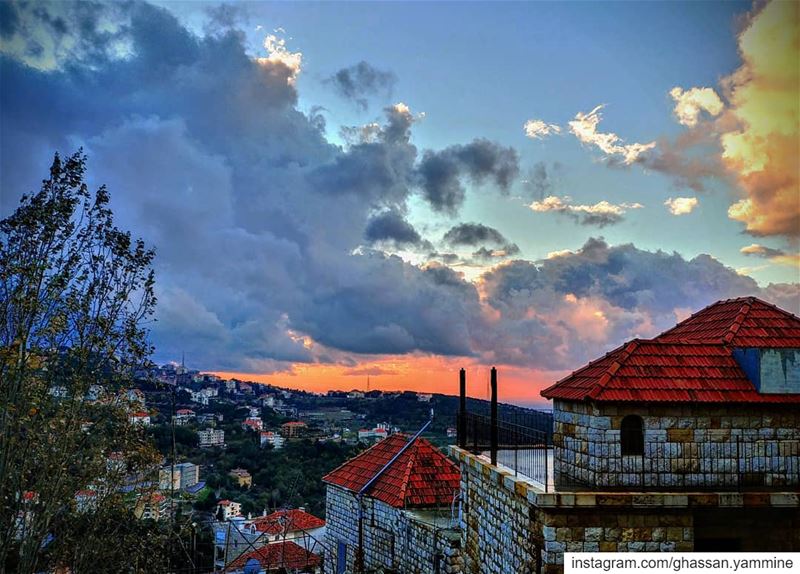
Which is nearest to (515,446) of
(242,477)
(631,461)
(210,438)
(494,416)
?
(494,416)

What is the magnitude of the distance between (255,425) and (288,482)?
19998 millimetres

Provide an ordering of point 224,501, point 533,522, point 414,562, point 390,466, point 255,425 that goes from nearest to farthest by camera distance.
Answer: point 533,522
point 414,562
point 390,466
point 224,501
point 255,425

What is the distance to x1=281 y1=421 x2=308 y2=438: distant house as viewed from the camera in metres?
55.4

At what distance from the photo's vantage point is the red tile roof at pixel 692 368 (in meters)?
9.62

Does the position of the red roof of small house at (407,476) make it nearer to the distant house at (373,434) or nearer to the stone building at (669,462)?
the stone building at (669,462)

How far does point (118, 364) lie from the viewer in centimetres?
1039

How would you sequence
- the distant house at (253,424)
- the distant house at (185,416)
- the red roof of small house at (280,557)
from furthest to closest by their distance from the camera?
1. the distant house at (253,424)
2. the distant house at (185,416)
3. the red roof of small house at (280,557)

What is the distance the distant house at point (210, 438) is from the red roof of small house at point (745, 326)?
128ft

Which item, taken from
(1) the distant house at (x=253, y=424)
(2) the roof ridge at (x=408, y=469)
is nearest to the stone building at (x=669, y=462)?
(2) the roof ridge at (x=408, y=469)

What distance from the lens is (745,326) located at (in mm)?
11375

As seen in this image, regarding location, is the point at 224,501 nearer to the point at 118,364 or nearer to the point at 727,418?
the point at 118,364

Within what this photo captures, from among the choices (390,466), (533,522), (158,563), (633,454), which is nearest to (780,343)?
(633,454)

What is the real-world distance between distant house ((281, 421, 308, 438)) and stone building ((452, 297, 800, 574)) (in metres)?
46.9

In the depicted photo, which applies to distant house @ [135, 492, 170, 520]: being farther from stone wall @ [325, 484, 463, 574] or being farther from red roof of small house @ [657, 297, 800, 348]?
red roof of small house @ [657, 297, 800, 348]
